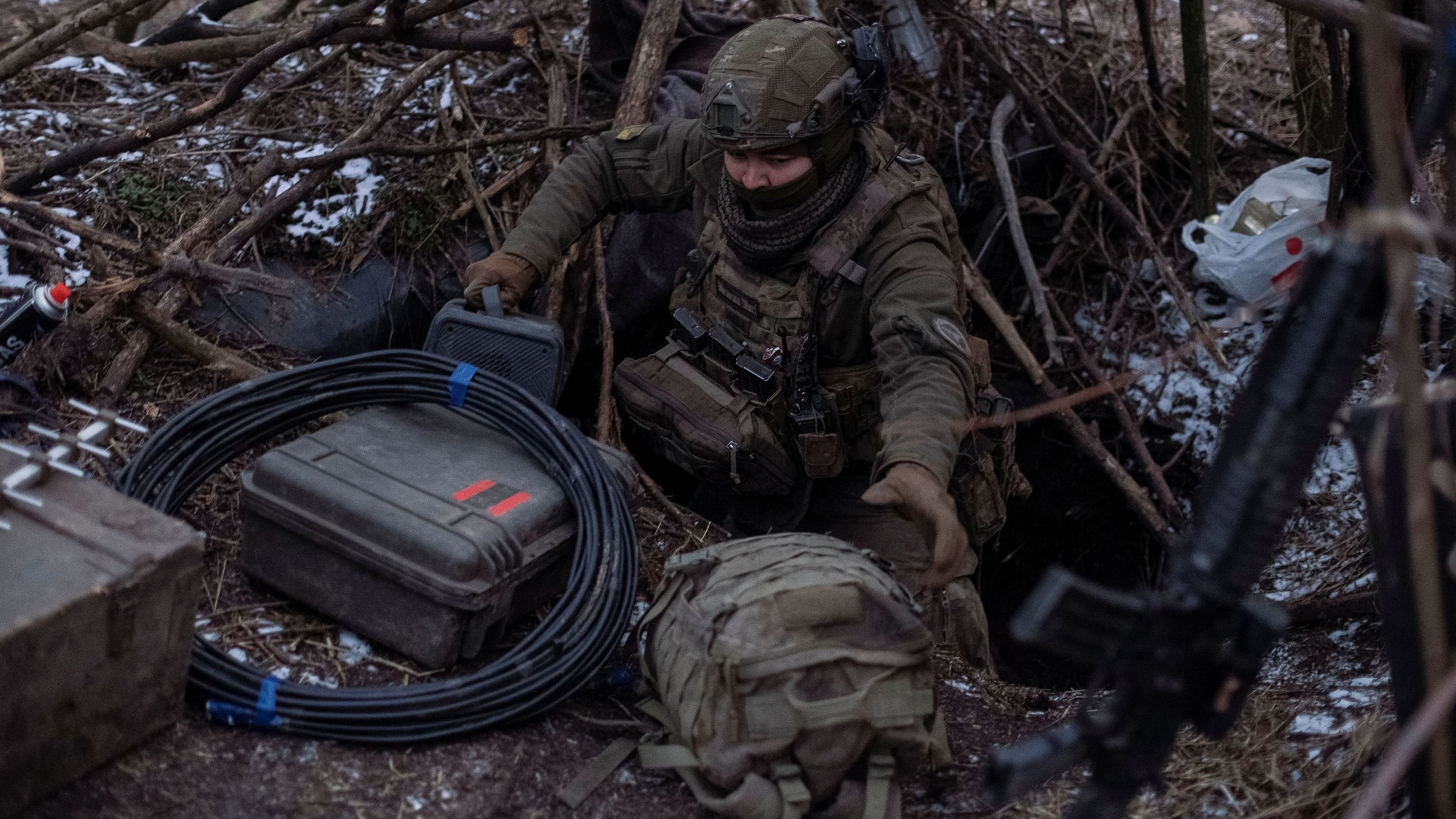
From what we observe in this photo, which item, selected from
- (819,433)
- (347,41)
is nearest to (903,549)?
(819,433)

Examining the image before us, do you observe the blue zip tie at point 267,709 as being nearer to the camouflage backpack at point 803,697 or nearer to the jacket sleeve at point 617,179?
the camouflage backpack at point 803,697

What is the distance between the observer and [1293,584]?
14.0 feet

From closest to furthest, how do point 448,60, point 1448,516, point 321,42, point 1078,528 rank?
1. point 1448,516
2. point 321,42
3. point 448,60
4. point 1078,528

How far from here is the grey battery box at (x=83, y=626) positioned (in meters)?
2.38

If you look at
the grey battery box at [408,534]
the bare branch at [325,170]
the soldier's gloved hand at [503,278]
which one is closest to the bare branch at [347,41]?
the bare branch at [325,170]

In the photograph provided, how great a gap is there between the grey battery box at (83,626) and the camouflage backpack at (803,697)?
1114 millimetres

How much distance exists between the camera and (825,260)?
3.81 metres

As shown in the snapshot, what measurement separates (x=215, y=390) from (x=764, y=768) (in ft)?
7.73

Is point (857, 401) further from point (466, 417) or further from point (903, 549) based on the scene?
point (466, 417)

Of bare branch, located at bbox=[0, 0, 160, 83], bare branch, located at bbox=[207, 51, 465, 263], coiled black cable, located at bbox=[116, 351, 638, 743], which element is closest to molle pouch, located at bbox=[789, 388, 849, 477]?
coiled black cable, located at bbox=[116, 351, 638, 743]

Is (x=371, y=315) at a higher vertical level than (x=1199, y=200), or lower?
higher

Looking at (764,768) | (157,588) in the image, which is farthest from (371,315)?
(764,768)

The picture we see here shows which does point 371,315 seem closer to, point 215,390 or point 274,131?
point 215,390

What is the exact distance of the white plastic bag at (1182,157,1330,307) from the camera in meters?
4.92
